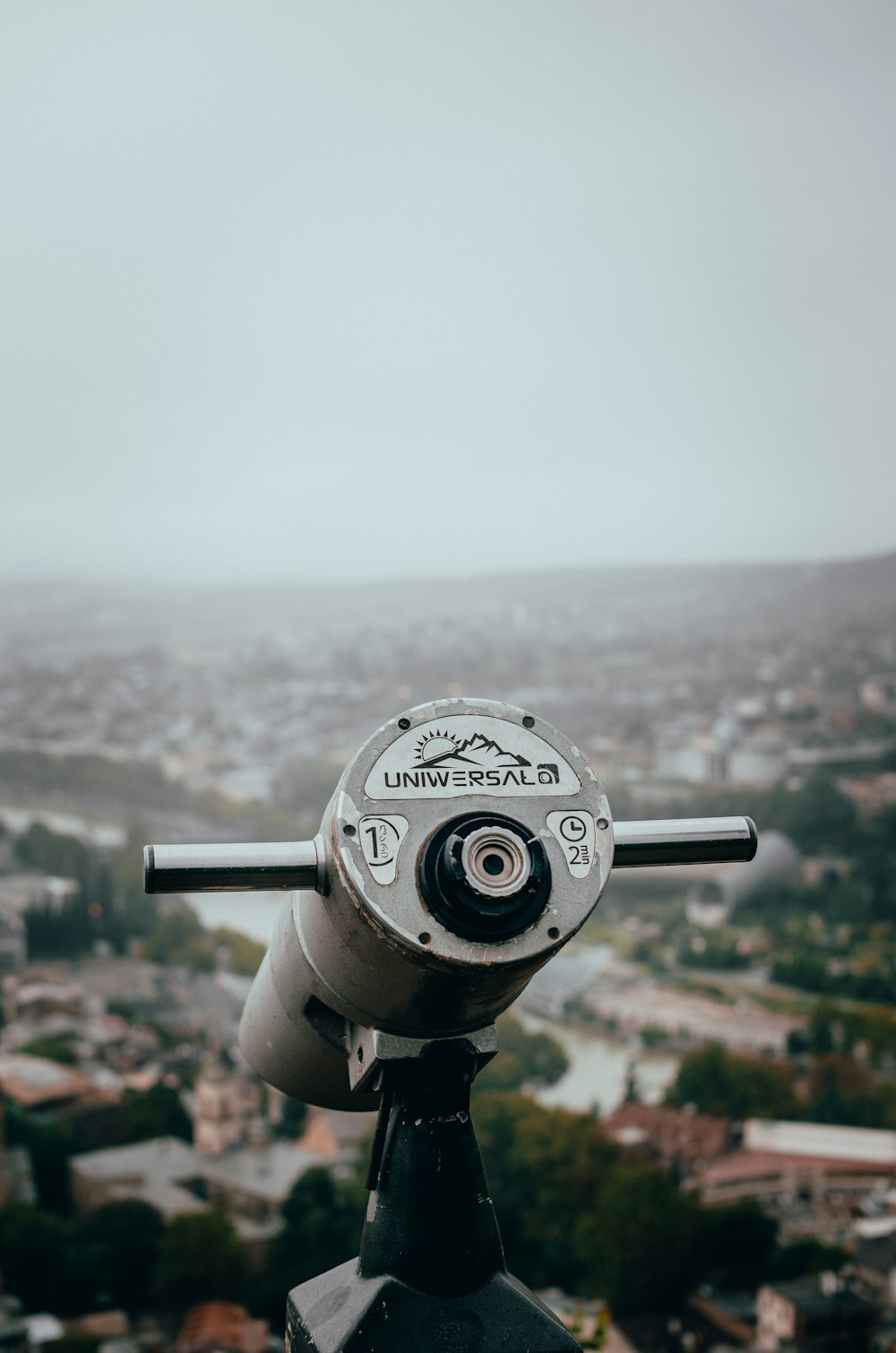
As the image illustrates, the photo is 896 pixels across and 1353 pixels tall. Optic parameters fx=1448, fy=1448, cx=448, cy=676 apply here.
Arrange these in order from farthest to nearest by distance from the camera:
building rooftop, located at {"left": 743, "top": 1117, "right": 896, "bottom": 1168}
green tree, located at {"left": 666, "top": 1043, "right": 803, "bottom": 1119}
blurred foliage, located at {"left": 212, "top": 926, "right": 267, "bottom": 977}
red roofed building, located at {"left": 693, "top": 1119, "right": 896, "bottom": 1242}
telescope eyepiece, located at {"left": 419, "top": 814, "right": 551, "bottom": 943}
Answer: blurred foliage, located at {"left": 212, "top": 926, "right": 267, "bottom": 977} < green tree, located at {"left": 666, "top": 1043, "right": 803, "bottom": 1119} < building rooftop, located at {"left": 743, "top": 1117, "right": 896, "bottom": 1168} < red roofed building, located at {"left": 693, "top": 1119, "right": 896, "bottom": 1242} < telescope eyepiece, located at {"left": 419, "top": 814, "right": 551, "bottom": 943}

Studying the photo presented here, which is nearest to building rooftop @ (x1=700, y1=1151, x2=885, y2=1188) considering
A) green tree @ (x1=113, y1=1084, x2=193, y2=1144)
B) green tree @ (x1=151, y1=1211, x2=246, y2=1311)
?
green tree @ (x1=151, y1=1211, x2=246, y2=1311)

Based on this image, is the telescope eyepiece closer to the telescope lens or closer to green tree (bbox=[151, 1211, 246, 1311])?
the telescope lens

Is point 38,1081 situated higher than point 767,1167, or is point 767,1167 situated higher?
point 38,1081

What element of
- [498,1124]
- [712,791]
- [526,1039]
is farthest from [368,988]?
[712,791]

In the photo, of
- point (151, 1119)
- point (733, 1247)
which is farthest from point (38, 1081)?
point (733, 1247)

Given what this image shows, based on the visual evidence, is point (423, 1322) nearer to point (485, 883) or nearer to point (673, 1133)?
point (485, 883)

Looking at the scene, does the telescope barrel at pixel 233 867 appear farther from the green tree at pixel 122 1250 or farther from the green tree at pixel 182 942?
the green tree at pixel 182 942

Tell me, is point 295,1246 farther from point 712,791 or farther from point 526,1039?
point 712,791
